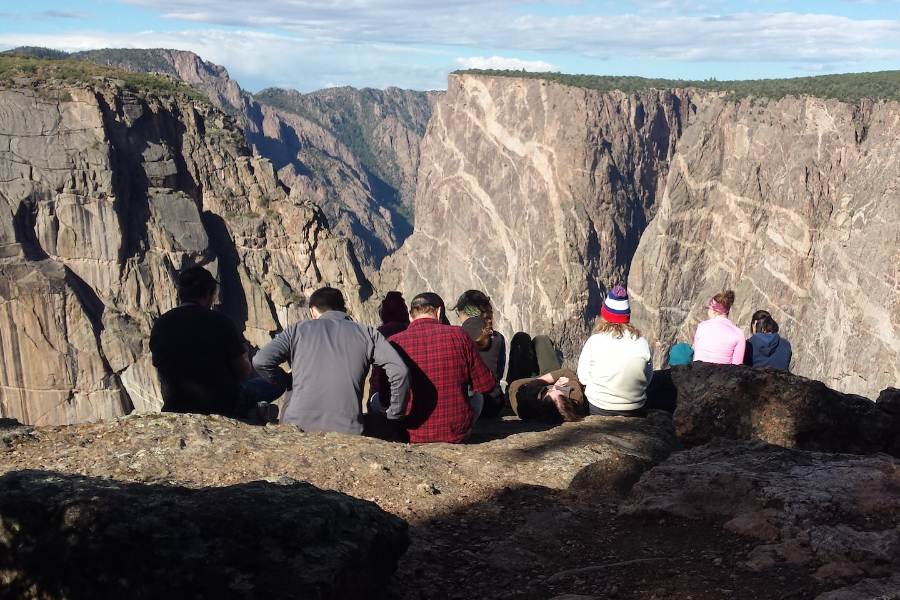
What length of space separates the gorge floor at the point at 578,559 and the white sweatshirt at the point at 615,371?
127 inches

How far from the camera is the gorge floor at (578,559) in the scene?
4379 millimetres

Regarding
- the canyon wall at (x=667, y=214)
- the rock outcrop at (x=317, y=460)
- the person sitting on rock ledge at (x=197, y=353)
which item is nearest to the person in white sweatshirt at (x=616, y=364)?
the rock outcrop at (x=317, y=460)

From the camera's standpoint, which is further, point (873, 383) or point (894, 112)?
point (894, 112)

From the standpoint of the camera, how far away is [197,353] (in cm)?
802

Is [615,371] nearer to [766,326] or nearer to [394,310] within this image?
[394,310]

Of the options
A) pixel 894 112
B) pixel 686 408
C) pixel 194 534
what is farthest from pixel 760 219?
pixel 194 534

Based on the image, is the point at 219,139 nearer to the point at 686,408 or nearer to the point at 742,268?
the point at 742,268

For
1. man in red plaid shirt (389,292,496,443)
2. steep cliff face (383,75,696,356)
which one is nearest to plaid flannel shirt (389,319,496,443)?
man in red plaid shirt (389,292,496,443)

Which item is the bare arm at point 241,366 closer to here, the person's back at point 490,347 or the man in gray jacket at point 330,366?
the man in gray jacket at point 330,366

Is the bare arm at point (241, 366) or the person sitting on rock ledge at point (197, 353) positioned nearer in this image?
the person sitting on rock ledge at point (197, 353)

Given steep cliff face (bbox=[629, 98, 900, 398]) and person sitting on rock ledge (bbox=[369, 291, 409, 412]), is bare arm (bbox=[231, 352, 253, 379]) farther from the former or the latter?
steep cliff face (bbox=[629, 98, 900, 398])

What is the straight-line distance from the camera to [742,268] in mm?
67688

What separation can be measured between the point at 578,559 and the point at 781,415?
3810mm

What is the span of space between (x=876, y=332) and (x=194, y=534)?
162 feet
